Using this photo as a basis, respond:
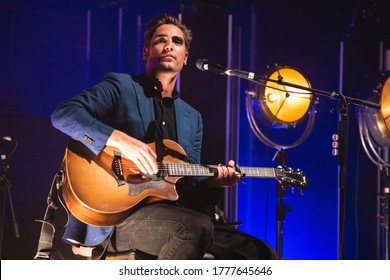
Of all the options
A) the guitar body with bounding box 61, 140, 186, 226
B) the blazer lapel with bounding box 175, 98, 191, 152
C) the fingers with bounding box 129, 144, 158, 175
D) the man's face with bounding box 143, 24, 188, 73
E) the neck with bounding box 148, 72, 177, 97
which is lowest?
the guitar body with bounding box 61, 140, 186, 226

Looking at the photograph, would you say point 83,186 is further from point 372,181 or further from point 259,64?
point 372,181

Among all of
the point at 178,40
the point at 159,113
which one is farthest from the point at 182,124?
the point at 178,40

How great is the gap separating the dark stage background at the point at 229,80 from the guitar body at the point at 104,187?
852 mm

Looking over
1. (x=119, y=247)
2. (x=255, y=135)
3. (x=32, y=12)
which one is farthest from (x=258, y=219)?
(x=32, y=12)

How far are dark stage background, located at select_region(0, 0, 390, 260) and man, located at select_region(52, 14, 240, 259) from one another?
1.62 feet

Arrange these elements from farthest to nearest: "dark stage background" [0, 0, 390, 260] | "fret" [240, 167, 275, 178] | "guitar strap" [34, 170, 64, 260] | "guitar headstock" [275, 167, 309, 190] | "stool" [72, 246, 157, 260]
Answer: "dark stage background" [0, 0, 390, 260]
"guitar headstock" [275, 167, 309, 190]
"fret" [240, 167, 275, 178]
"guitar strap" [34, 170, 64, 260]
"stool" [72, 246, 157, 260]

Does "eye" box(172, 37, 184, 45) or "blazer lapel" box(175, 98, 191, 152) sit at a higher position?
"eye" box(172, 37, 184, 45)

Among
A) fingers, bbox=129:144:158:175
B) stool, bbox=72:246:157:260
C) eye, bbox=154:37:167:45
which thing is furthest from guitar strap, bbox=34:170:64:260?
eye, bbox=154:37:167:45

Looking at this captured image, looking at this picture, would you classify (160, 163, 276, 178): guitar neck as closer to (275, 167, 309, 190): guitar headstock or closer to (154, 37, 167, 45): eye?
(275, 167, 309, 190): guitar headstock

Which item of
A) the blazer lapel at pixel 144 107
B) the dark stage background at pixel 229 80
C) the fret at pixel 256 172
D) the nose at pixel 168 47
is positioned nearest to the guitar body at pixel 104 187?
the blazer lapel at pixel 144 107

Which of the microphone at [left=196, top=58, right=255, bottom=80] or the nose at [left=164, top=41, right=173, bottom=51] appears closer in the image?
the microphone at [left=196, top=58, right=255, bottom=80]

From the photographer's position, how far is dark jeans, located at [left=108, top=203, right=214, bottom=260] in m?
2.75

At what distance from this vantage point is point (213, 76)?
3918 mm

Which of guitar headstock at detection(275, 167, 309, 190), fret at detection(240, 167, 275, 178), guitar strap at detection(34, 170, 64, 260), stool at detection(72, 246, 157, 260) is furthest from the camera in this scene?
guitar headstock at detection(275, 167, 309, 190)
